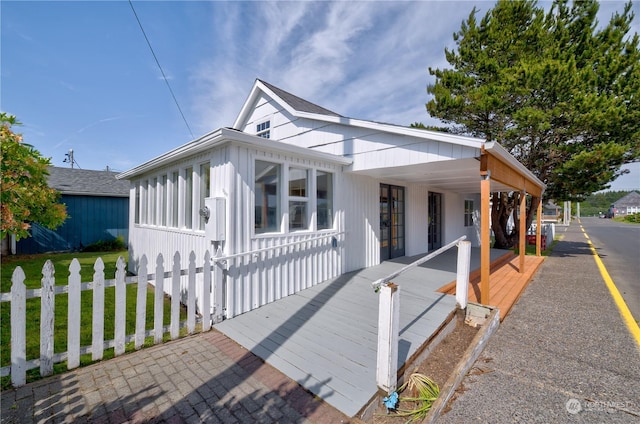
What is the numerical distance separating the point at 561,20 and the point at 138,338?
49.7 ft

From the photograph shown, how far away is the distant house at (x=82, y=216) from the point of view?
38.6ft

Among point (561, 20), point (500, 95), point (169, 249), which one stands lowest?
point (169, 249)

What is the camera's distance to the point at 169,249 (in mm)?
6012

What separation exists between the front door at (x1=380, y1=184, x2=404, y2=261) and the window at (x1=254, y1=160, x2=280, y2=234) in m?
3.51

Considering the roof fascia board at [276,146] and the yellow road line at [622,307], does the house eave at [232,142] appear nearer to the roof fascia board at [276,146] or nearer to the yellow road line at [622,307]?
the roof fascia board at [276,146]

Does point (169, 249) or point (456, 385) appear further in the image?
point (169, 249)

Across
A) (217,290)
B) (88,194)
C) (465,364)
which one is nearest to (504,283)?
(465,364)

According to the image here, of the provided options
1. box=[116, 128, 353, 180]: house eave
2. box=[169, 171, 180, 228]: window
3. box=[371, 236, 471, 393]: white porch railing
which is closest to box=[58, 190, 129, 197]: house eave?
box=[116, 128, 353, 180]: house eave

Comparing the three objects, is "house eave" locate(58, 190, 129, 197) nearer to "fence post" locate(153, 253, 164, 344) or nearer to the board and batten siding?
the board and batten siding

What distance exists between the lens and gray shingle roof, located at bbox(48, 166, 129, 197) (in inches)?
502

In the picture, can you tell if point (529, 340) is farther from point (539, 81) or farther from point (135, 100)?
point (135, 100)

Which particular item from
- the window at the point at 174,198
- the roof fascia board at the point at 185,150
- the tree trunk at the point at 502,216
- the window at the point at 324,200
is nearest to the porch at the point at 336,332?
the window at the point at 324,200

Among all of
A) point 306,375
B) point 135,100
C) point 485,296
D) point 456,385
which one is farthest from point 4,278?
point 485,296

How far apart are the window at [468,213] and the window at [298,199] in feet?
31.9
